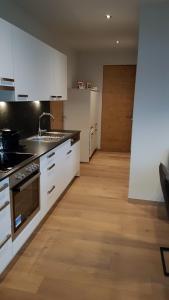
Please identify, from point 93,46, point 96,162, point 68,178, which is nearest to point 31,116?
point 68,178

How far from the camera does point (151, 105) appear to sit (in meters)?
3.25

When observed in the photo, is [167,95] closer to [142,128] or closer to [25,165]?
[142,128]

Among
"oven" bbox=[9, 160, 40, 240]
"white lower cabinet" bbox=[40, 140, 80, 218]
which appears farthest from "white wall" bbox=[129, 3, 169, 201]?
"oven" bbox=[9, 160, 40, 240]

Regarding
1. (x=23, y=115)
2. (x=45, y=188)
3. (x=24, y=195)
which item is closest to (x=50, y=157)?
(x=45, y=188)

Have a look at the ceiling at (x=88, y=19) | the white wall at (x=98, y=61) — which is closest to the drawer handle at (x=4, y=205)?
the ceiling at (x=88, y=19)

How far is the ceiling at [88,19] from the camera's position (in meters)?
3.10

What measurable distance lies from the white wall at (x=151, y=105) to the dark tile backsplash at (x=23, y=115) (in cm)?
154

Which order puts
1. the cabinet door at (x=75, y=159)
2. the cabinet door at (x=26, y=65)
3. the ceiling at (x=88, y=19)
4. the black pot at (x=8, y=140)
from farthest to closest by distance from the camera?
the cabinet door at (x=75, y=159)
the ceiling at (x=88, y=19)
the black pot at (x=8, y=140)
the cabinet door at (x=26, y=65)

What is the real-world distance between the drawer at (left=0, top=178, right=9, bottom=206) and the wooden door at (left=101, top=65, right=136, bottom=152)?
4.99m

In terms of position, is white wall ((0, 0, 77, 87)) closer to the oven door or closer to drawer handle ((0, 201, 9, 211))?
the oven door

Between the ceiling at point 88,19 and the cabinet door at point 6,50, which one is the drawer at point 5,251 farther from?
the ceiling at point 88,19

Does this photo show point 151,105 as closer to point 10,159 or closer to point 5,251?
point 10,159

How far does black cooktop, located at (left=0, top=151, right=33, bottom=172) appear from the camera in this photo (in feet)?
7.04

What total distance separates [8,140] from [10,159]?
31cm
